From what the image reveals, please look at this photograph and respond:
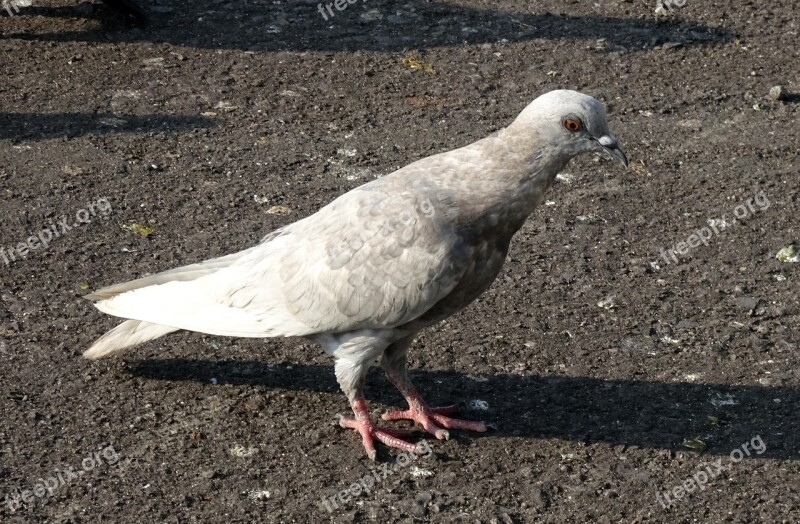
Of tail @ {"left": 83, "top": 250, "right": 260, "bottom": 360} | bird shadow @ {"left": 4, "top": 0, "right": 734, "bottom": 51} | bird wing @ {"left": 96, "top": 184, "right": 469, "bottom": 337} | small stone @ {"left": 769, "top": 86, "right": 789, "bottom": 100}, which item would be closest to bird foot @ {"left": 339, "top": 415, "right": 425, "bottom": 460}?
bird wing @ {"left": 96, "top": 184, "right": 469, "bottom": 337}

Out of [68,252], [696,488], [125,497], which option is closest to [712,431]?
[696,488]

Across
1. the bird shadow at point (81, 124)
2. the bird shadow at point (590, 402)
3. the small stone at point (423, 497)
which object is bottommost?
the small stone at point (423, 497)

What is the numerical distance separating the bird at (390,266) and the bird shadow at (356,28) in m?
3.85

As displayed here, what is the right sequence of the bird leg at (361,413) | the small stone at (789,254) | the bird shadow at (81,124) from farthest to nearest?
the bird shadow at (81,124) → the small stone at (789,254) → the bird leg at (361,413)

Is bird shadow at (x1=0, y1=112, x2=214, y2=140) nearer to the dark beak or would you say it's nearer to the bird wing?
the bird wing

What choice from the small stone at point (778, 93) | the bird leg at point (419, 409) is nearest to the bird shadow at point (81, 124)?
the bird leg at point (419, 409)

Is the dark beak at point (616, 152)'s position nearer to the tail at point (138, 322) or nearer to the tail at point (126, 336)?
the tail at point (138, 322)

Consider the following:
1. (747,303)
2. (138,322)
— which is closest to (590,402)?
(747,303)

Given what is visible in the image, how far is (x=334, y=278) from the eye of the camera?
4.75m

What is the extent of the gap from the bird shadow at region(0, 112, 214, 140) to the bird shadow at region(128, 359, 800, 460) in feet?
8.07

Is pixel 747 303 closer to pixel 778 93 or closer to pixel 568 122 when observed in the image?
pixel 568 122

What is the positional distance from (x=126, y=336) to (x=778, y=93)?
16.8ft

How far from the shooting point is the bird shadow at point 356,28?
852cm

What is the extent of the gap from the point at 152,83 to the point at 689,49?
417 centimetres
